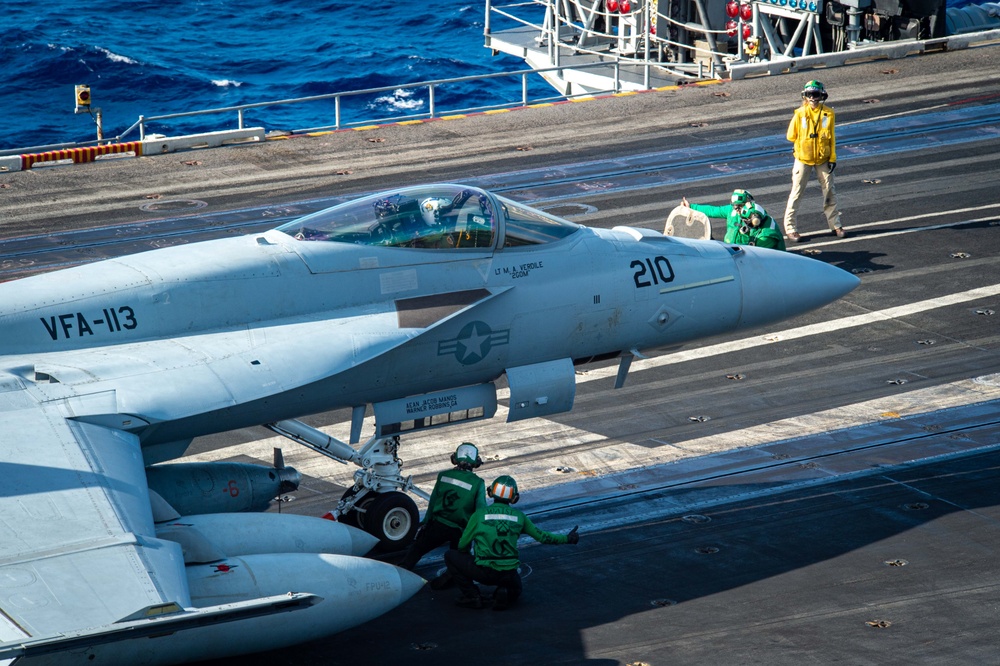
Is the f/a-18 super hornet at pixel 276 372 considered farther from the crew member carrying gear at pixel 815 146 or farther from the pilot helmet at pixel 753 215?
the crew member carrying gear at pixel 815 146

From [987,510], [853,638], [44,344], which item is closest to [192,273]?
[44,344]

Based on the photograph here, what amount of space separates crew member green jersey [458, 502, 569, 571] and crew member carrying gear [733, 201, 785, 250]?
10098mm

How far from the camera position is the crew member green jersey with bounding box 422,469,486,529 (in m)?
13.4

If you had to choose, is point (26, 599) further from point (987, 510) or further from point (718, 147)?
point (718, 147)

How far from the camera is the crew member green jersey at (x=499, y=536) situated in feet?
41.2

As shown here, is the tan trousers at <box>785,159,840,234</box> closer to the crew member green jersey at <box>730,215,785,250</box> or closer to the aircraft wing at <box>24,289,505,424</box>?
the crew member green jersey at <box>730,215,785,250</box>

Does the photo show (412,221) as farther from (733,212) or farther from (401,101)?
(401,101)

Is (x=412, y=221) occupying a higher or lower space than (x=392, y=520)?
higher

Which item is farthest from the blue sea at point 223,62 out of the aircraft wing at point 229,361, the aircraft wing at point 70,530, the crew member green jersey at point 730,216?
the aircraft wing at point 70,530

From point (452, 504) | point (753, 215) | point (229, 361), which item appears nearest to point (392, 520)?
point (452, 504)

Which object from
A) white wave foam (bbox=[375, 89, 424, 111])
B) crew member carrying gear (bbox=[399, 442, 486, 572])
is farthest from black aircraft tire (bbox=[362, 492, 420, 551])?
white wave foam (bbox=[375, 89, 424, 111])

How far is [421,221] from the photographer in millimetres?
13672

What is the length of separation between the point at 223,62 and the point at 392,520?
53314 mm

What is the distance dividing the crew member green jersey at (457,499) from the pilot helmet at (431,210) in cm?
284
